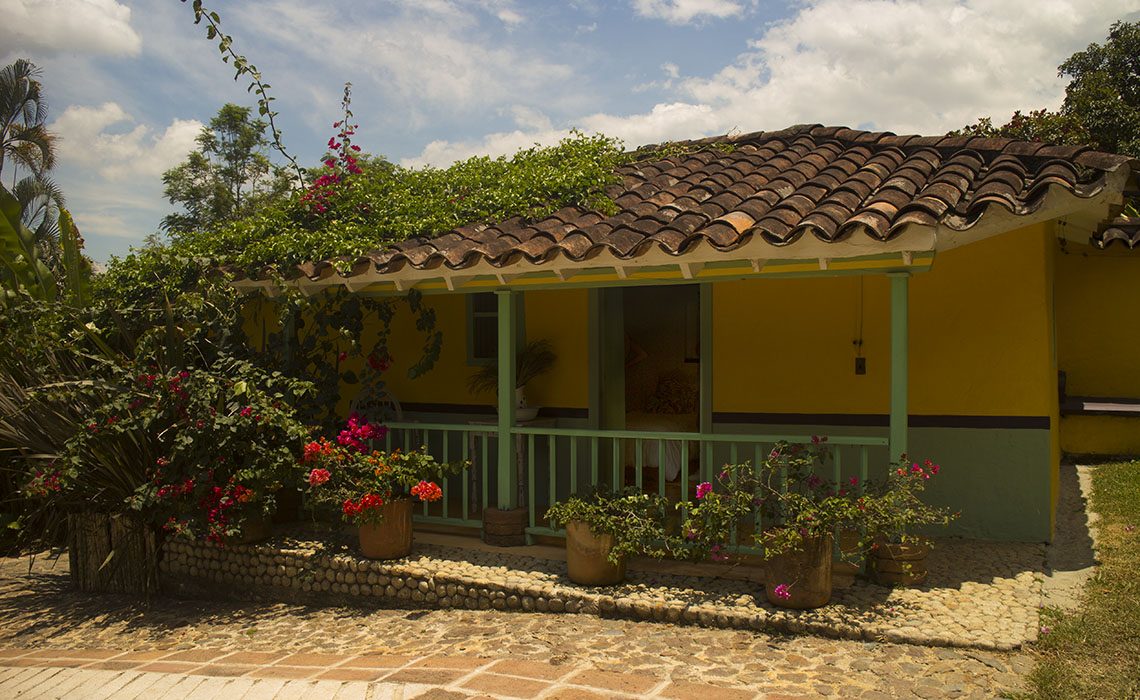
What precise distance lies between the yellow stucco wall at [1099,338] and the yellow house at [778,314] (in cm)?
126

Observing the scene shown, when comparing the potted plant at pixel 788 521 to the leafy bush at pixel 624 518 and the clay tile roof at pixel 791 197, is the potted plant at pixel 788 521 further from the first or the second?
the clay tile roof at pixel 791 197

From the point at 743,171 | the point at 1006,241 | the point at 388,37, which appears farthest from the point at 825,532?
the point at 388,37

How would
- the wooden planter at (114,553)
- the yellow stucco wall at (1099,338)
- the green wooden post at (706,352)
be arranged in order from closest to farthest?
the wooden planter at (114,553)
the green wooden post at (706,352)
the yellow stucco wall at (1099,338)

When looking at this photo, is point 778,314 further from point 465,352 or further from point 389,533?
point 389,533

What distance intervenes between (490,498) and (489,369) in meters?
1.31

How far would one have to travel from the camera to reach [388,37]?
8273mm

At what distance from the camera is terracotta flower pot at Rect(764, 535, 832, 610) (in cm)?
510

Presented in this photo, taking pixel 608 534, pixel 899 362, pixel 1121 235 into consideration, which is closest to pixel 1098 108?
pixel 1121 235

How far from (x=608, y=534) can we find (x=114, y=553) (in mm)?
4408

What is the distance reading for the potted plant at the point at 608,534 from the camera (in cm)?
566

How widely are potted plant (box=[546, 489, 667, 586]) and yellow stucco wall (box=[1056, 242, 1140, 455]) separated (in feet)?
23.3

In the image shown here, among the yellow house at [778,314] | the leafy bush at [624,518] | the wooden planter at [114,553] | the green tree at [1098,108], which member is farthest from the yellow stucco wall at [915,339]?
the green tree at [1098,108]

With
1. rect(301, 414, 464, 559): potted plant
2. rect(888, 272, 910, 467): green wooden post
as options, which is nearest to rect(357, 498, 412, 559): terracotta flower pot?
rect(301, 414, 464, 559): potted plant

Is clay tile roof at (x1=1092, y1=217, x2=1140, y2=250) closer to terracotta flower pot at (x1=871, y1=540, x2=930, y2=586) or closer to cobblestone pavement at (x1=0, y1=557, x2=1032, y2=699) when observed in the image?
terracotta flower pot at (x1=871, y1=540, x2=930, y2=586)
